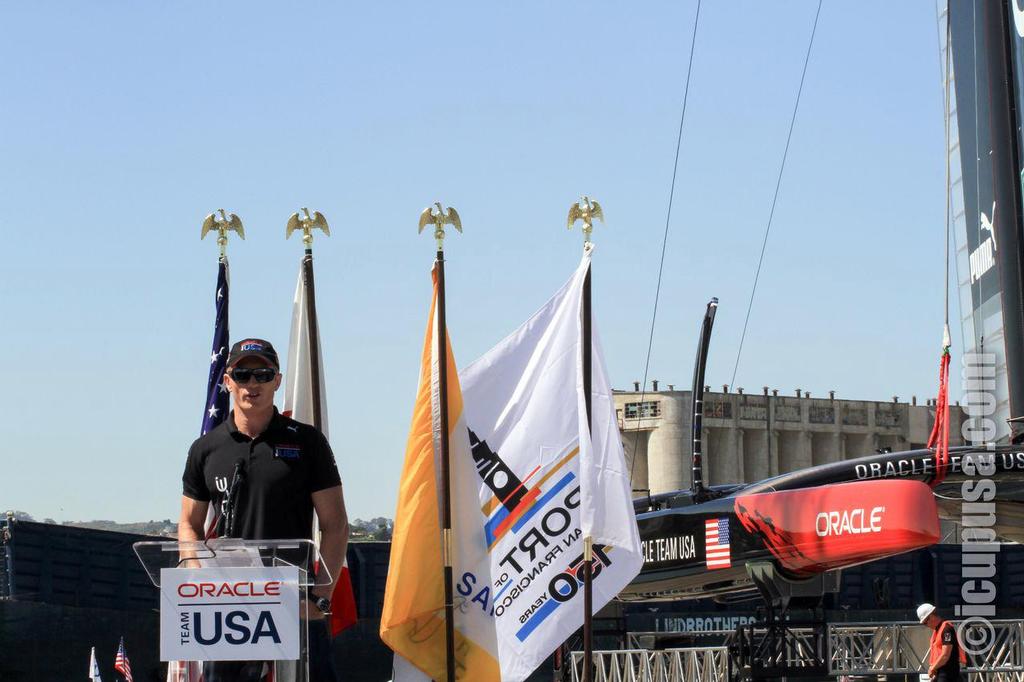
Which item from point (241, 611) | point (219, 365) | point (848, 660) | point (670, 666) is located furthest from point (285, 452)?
point (848, 660)

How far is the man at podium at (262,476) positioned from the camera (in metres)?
5.63

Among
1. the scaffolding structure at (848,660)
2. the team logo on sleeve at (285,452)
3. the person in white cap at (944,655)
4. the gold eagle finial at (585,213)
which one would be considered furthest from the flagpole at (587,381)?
the scaffolding structure at (848,660)

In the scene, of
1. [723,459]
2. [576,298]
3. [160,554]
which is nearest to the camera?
[160,554]

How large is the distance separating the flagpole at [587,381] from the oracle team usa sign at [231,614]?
4.10 meters

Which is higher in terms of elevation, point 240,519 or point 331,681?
point 240,519

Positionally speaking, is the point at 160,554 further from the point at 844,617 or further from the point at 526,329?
the point at 844,617

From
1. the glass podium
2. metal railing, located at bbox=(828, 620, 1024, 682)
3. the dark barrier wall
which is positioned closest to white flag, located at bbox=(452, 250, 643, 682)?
the glass podium

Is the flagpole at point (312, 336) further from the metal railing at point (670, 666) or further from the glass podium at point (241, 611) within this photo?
the metal railing at point (670, 666)

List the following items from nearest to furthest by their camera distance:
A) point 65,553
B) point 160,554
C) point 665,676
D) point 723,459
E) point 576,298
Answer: point 160,554 → point 576,298 → point 665,676 → point 65,553 → point 723,459

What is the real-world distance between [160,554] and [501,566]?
4197 millimetres

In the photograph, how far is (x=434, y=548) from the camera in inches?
361

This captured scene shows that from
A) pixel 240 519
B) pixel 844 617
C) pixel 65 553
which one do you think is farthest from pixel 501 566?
pixel 844 617

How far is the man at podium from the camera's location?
5633 millimetres

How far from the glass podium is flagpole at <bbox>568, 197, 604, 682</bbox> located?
399cm
